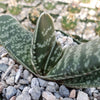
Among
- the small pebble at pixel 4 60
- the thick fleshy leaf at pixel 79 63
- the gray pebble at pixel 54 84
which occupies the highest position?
the thick fleshy leaf at pixel 79 63

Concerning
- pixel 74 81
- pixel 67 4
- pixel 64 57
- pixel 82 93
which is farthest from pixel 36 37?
pixel 67 4

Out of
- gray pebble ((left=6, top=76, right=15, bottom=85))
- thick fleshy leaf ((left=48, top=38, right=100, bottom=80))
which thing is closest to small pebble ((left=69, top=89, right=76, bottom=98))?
thick fleshy leaf ((left=48, top=38, right=100, bottom=80))

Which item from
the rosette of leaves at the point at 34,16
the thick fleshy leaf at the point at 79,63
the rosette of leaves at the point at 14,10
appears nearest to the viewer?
the thick fleshy leaf at the point at 79,63

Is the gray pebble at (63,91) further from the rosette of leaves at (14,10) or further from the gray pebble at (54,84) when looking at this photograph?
the rosette of leaves at (14,10)

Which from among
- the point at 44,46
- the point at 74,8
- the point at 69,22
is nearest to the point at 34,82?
the point at 44,46

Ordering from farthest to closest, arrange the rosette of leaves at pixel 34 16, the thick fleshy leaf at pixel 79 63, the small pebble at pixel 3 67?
1. the rosette of leaves at pixel 34 16
2. the small pebble at pixel 3 67
3. the thick fleshy leaf at pixel 79 63

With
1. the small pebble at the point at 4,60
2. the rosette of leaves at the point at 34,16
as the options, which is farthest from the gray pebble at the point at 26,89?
the rosette of leaves at the point at 34,16

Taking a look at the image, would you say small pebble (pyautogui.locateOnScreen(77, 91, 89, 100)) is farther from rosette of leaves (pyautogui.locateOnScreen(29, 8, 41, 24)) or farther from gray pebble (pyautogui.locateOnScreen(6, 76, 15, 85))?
rosette of leaves (pyautogui.locateOnScreen(29, 8, 41, 24))
